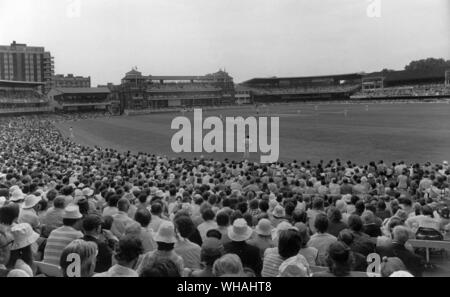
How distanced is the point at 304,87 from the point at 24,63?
9987 cm

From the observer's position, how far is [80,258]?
191 inches

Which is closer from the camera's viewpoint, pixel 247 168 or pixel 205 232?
pixel 205 232

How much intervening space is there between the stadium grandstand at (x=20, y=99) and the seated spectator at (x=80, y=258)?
91.5m

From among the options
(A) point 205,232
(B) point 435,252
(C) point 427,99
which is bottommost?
(B) point 435,252

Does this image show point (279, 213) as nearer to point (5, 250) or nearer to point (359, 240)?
point (359, 240)

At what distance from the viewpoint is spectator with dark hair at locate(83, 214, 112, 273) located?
571 centimetres

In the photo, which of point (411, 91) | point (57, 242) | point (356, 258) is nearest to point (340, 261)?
point (356, 258)

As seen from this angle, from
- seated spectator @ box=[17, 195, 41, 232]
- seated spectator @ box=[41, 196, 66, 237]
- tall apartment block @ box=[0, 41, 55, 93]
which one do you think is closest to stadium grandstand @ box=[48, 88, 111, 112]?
tall apartment block @ box=[0, 41, 55, 93]

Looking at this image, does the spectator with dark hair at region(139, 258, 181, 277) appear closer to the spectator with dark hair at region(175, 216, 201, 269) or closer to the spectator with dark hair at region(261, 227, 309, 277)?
the spectator with dark hair at region(261, 227, 309, 277)

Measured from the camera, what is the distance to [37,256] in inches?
246
